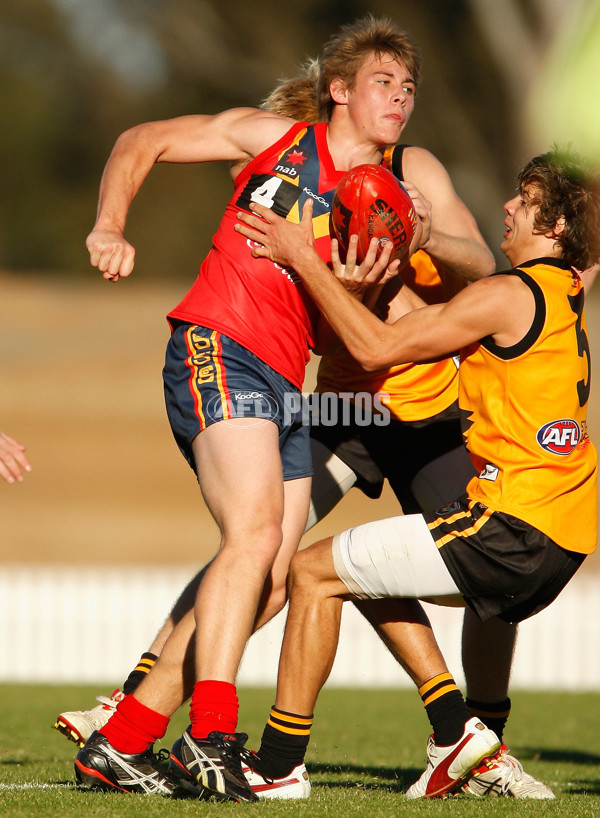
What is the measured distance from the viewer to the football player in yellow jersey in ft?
12.9

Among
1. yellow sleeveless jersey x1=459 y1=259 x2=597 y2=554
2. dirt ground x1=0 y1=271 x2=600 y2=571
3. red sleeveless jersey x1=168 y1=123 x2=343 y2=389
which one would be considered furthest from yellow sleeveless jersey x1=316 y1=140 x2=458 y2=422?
dirt ground x1=0 y1=271 x2=600 y2=571

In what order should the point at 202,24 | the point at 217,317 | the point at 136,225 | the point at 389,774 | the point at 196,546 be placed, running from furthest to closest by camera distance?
the point at 136,225 → the point at 202,24 → the point at 196,546 → the point at 389,774 → the point at 217,317

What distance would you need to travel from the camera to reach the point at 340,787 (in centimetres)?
445

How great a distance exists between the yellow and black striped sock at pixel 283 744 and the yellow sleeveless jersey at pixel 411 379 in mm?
1472

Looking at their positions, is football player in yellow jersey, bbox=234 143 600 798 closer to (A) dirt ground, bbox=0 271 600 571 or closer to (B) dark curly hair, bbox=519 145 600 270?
(B) dark curly hair, bbox=519 145 600 270

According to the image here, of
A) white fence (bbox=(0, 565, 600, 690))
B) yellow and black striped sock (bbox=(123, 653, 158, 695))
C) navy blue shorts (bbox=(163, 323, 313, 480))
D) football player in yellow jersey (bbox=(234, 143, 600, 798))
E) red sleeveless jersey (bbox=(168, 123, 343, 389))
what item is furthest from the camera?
white fence (bbox=(0, 565, 600, 690))

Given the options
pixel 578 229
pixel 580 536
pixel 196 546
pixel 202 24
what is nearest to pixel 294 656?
pixel 580 536

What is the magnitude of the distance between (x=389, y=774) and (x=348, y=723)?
286 centimetres

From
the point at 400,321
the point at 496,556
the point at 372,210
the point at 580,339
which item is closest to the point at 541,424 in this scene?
the point at 580,339

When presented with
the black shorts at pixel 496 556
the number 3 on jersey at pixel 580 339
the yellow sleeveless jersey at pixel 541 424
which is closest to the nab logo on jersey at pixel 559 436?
the yellow sleeveless jersey at pixel 541 424

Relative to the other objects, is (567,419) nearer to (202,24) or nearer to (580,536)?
(580,536)

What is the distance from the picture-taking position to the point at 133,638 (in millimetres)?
12742

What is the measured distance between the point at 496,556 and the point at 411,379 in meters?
1.27

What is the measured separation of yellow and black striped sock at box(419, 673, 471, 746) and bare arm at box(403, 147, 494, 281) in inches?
64.0
